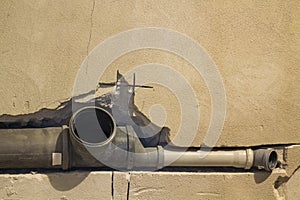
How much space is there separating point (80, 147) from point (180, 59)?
0.70 metres

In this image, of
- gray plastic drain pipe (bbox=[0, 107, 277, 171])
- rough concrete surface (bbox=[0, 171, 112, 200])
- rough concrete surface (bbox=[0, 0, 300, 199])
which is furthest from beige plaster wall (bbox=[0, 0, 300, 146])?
rough concrete surface (bbox=[0, 171, 112, 200])

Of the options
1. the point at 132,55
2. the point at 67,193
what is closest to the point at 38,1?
the point at 132,55

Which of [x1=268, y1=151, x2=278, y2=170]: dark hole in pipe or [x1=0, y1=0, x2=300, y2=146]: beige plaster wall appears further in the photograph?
[x1=268, y1=151, x2=278, y2=170]: dark hole in pipe

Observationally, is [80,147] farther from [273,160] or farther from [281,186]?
[281,186]

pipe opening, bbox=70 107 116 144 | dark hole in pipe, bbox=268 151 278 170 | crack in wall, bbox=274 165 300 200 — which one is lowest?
crack in wall, bbox=274 165 300 200

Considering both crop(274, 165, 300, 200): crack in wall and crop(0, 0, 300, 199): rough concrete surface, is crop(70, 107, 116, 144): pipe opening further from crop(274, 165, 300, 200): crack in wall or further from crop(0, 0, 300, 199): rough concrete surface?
crop(274, 165, 300, 200): crack in wall

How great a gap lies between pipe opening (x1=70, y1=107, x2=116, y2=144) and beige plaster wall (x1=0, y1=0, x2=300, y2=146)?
14 centimetres

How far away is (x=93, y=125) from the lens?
2.45 m

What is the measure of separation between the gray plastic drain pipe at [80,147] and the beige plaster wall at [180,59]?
14 cm

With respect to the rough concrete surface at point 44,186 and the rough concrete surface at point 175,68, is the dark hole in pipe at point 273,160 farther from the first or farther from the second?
the rough concrete surface at point 44,186

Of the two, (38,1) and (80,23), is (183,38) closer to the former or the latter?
(80,23)

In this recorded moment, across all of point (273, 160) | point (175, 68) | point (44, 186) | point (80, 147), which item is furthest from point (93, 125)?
point (273, 160)

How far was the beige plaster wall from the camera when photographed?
7.93ft

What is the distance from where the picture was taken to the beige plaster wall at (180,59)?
2416 millimetres
